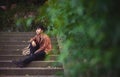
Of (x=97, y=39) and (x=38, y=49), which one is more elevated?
(x=97, y=39)

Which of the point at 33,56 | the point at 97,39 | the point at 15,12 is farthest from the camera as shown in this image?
the point at 15,12

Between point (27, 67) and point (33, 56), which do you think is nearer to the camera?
point (27, 67)

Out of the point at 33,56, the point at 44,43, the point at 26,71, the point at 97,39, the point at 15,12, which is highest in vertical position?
the point at 15,12

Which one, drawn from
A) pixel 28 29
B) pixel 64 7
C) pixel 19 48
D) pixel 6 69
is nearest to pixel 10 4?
pixel 28 29

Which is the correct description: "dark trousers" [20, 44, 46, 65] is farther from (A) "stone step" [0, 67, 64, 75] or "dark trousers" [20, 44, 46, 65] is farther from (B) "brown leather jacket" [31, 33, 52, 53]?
(A) "stone step" [0, 67, 64, 75]

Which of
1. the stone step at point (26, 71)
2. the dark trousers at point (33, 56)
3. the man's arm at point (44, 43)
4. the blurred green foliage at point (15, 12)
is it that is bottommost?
the stone step at point (26, 71)

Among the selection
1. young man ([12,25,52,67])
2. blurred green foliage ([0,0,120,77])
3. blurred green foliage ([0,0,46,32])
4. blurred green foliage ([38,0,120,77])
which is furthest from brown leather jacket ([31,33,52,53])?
blurred green foliage ([0,0,46,32])

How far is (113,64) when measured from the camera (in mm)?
→ 3322

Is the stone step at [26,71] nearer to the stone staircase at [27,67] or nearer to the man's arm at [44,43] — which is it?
the stone staircase at [27,67]

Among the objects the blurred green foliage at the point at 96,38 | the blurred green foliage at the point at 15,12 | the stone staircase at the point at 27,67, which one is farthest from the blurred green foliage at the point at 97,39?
the blurred green foliage at the point at 15,12

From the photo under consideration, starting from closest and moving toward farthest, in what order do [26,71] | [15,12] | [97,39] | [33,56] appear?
1. [97,39]
2. [26,71]
3. [33,56]
4. [15,12]

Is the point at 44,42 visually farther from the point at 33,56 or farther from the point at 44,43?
the point at 33,56

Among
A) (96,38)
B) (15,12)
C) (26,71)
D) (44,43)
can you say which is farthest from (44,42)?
(15,12)

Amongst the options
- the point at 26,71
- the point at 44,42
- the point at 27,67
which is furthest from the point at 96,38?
the point at 44,42
